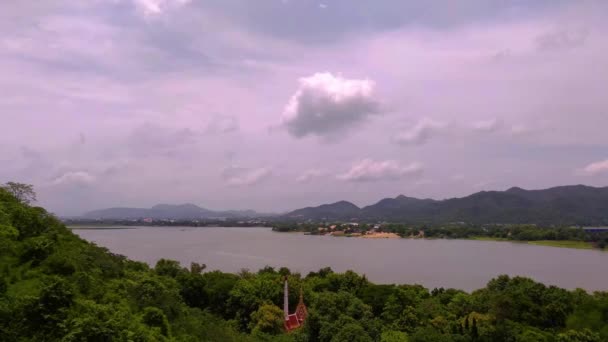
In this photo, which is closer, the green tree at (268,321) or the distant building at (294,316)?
the green tree at (268,321)

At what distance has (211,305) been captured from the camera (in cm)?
2058

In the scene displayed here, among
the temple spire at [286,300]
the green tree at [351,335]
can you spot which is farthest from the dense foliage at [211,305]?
the temple spire at [286,300]

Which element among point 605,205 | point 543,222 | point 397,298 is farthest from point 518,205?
point 397,298

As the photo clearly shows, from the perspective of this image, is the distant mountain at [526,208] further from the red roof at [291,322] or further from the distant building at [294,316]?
the red roof at [291,322]

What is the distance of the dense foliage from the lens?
714cm

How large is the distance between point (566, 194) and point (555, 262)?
11655 cm

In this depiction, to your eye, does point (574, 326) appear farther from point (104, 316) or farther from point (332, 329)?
point (104, 316)

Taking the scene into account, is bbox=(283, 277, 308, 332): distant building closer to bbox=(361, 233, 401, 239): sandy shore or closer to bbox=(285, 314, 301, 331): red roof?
bbox=(285, 314, 301, 331): red roof

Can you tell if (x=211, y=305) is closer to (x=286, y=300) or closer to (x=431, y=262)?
(x=286, y=300)

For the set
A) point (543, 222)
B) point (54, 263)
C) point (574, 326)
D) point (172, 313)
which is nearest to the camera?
point (54, 263)

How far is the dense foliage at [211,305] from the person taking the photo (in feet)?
23.4

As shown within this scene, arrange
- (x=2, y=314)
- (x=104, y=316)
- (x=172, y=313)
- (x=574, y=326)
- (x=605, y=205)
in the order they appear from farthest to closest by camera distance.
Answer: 1. (x=605, y=205)
2. (x=574, y=326)
3. (x=172, y=313)
4. (x=104, y=316)
5. (x=2, y=314)

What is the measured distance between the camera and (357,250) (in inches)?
1921

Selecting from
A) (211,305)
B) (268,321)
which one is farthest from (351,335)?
(211,305)
